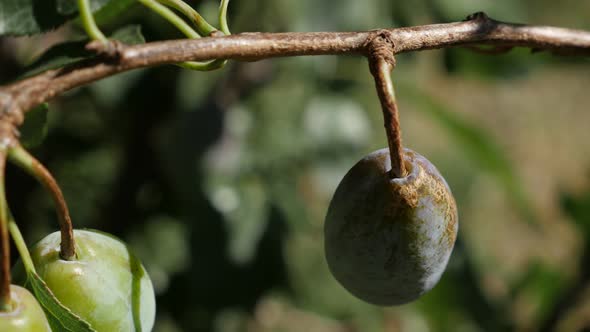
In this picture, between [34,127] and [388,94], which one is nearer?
[388,94]

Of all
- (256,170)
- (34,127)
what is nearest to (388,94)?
(34,127)

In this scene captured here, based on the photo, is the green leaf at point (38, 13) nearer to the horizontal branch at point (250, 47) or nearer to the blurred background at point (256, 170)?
the horizontal branch at point (250, 47)

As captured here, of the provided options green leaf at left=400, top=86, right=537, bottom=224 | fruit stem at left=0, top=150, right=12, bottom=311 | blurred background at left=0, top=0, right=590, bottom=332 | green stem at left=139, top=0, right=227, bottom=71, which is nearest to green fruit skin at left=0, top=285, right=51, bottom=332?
fruit stem at left=0, top=150, right=12, bottom=311

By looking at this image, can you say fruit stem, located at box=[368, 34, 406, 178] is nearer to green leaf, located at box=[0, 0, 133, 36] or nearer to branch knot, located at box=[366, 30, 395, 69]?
branch knot, located at box=[366, 30, 395, 69]

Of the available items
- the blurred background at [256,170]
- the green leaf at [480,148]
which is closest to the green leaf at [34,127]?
the blurred background at [256,170]

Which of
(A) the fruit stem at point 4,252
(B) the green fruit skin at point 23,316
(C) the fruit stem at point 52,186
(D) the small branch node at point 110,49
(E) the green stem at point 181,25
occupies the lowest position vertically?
(B) the green fruit skin at point 23,316

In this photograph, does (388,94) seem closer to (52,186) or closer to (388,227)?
(388,227)

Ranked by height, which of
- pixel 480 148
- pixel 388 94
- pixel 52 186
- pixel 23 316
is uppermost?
pixel 480 148
